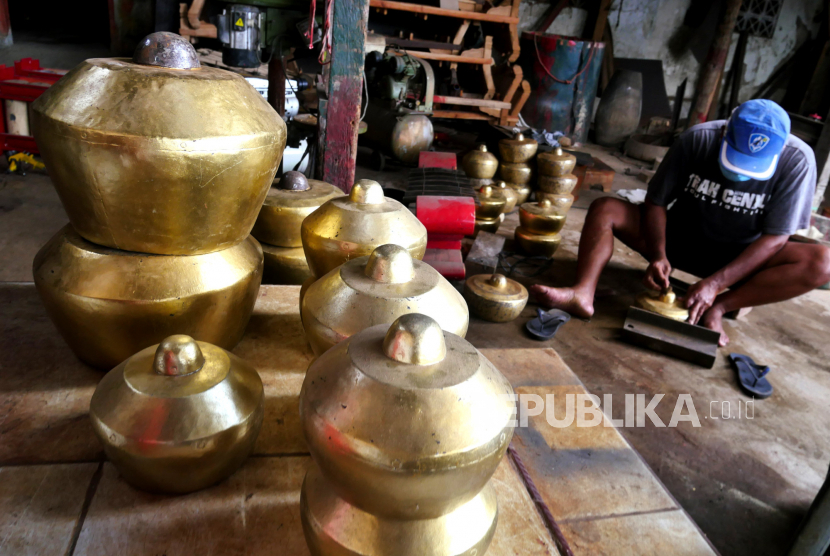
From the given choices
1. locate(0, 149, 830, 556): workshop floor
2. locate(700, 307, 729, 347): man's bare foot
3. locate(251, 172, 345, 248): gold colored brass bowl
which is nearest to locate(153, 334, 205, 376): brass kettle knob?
locate(251, 172, 345, 248): gold colored brass bowl

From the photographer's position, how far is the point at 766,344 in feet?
8.17

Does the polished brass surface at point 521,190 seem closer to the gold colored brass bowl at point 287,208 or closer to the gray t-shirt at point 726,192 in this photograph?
the gray t-shirt at point 726,192

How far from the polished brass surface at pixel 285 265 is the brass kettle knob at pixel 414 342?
892mm

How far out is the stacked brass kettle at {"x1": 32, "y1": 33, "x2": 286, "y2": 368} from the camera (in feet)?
2.64

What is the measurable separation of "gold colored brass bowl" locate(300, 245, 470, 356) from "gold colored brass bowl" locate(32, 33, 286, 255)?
23 cm

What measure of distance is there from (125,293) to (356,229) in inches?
16.9

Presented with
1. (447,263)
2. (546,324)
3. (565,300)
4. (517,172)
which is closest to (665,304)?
(565,300)

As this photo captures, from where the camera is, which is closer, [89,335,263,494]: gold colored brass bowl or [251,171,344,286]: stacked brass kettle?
[89,335,263,494]: gold colored brass bowl

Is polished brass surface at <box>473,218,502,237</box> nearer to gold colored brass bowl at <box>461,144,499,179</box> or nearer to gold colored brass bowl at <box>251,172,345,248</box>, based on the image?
gold colored brass bowl at <box>461,144,499,179</box>

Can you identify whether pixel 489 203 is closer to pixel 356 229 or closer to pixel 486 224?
pixel 486 224

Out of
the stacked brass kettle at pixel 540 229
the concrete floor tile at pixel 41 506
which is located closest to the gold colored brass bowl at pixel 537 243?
the stacked brass kettle at pixel 540 229

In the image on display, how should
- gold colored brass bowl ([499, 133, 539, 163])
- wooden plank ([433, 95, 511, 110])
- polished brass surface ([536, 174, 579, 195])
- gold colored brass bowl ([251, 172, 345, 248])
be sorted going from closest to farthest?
gold colored brass bowl ([251, 172, 345, 248]), polished brass surface ([536, 174, 579, 195]), gold colored brass bowl ([499, 133, 539, 163]), wooden plank ([433, 95, 511, 110])

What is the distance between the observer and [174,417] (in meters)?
0.74

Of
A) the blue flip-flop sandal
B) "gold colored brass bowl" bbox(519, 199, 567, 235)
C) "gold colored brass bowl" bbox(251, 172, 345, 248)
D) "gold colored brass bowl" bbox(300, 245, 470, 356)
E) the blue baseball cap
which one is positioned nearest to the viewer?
"gold colored brass bowl" bbox(300, 245, 470, 356)
